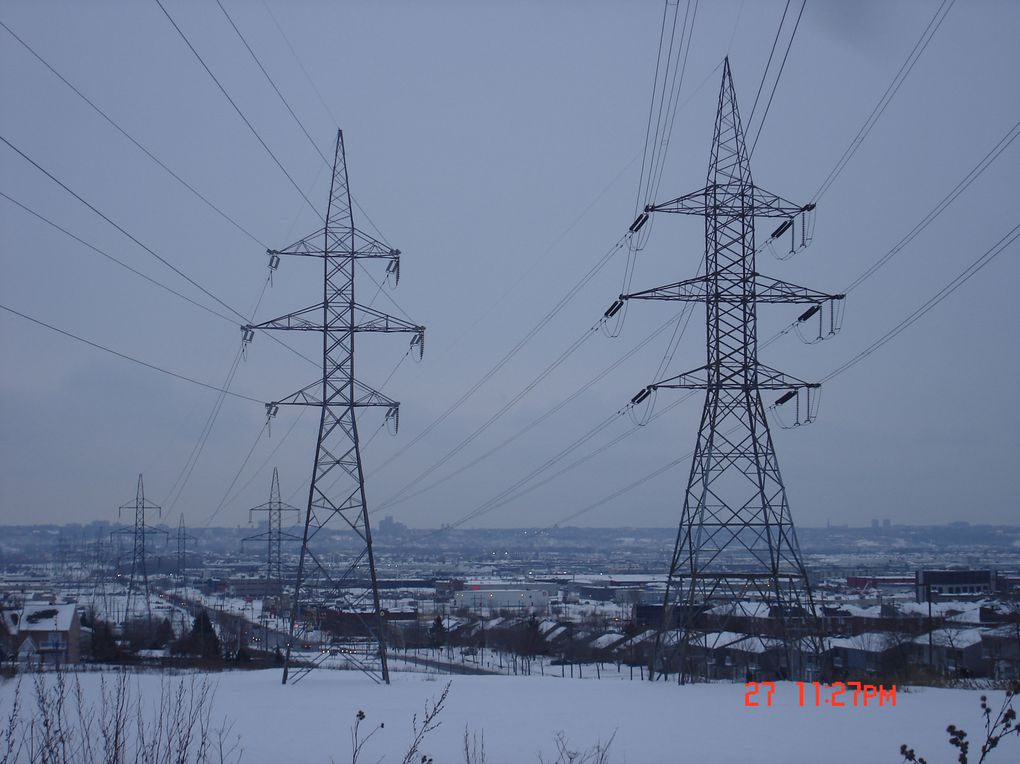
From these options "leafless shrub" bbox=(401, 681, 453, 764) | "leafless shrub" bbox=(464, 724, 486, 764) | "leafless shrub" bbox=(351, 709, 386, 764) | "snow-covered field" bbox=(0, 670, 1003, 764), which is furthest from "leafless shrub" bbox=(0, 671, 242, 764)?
"leafless shrub" bbox=(464, 724, 486, 764)

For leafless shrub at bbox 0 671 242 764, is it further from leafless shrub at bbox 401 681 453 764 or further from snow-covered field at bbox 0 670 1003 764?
leafless shrub at bbox 401 681 453 764

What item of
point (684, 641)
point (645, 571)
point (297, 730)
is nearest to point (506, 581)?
point (645, 571)

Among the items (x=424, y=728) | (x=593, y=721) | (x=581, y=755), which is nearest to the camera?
(x=424, y=728)

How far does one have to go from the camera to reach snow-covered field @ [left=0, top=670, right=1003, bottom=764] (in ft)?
26.8

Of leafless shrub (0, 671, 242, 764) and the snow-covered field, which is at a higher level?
leafless shrub (0, 671, 242, 764)

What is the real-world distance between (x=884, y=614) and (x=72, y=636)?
84.7 feet

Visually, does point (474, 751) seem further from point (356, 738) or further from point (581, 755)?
point (581, 755)

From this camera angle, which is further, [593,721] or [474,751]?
[593,721]

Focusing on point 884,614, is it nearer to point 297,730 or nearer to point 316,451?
point 316,451

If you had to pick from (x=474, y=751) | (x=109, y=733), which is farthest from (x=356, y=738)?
(x=109, y=733)

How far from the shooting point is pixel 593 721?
10.1 m
